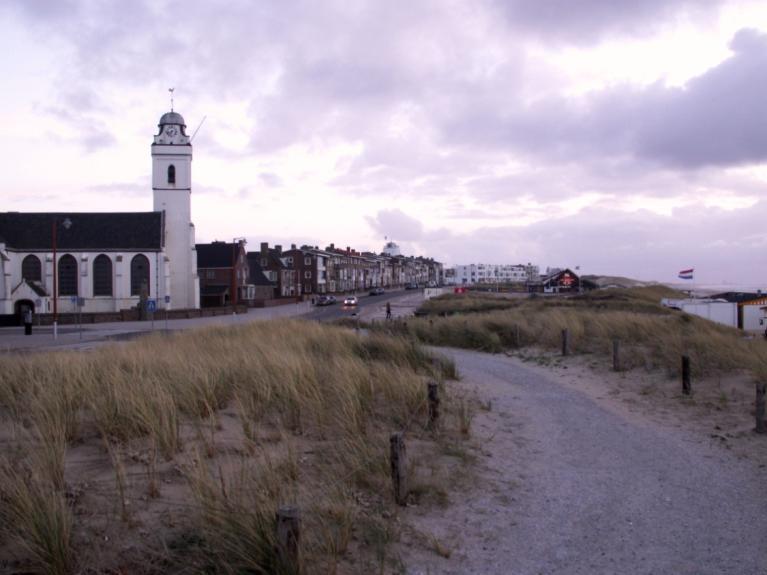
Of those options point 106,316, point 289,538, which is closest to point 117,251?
point 106,316

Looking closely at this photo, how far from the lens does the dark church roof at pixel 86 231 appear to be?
6706 centimetres

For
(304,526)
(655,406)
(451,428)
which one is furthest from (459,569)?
(655,406)

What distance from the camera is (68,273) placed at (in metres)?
67.1

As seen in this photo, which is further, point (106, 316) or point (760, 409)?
point (106, 316)

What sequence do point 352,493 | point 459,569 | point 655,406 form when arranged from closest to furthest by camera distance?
point 459,569 → point 352,493 → point 655,406

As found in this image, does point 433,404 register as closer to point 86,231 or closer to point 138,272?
point 138,272

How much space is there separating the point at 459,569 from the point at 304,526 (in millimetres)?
1335

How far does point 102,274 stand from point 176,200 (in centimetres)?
1226

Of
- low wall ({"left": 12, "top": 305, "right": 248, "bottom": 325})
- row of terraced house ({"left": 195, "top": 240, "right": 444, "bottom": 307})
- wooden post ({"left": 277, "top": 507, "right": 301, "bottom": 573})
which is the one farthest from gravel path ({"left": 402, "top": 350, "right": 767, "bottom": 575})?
row of terraced house ({"left": 195, "top": 240, "right": 444, "bottom": 307})

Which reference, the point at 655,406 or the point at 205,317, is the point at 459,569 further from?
the point at 205,317

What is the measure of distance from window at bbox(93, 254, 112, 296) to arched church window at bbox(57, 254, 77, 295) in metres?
2.10

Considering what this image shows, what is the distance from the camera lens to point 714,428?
10.7 m

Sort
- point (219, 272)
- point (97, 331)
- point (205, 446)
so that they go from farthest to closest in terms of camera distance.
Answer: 1. point (219, 272)
2. point (97, 331)
3. point (205, 446)

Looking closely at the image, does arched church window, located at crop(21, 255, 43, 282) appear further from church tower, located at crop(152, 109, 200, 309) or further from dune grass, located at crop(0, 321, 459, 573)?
dune grass, located at crop(0, 321, 459, 573)
